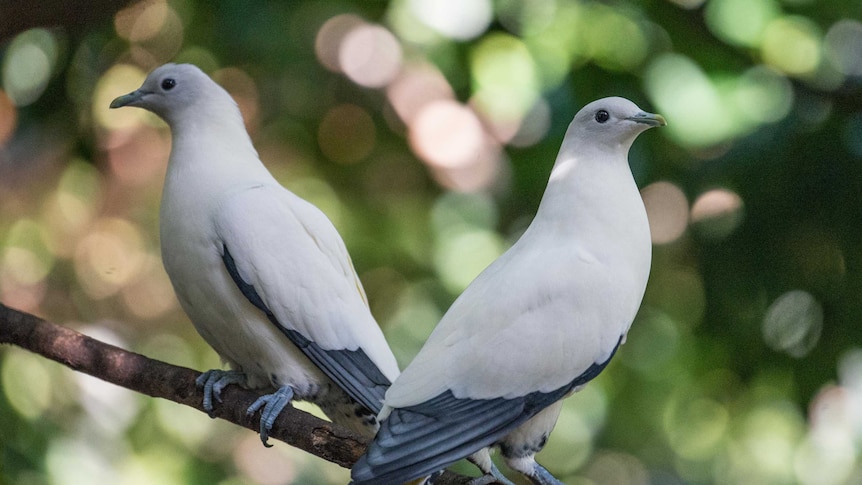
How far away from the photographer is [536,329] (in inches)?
64.6

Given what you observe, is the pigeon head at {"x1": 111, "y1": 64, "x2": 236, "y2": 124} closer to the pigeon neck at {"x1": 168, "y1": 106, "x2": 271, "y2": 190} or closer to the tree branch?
the pigeon neck at {"x1": 168, "y1": 106, "x2": 271, "y2": 190}

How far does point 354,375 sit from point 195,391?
427 mm

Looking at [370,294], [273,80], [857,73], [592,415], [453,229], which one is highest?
[857,73]

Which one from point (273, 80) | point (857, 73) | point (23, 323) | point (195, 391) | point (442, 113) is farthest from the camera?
point (273, 80)

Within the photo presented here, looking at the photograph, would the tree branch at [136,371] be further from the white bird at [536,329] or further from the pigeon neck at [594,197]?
the pigeon neck at [594,197]

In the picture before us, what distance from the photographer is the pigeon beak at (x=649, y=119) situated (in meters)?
1.68

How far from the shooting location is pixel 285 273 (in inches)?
82.3

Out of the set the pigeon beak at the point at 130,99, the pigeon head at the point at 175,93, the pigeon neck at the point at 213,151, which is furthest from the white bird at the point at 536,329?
the pigeon beak at the point at 130,99

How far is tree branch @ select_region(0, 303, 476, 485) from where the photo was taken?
1.98 m

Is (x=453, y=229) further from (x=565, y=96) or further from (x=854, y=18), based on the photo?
(x=854, y=18)

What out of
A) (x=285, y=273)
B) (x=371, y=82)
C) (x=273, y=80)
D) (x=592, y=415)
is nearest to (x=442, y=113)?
(x=371, y=82)

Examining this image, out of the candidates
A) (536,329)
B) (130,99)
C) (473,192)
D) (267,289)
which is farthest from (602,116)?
(473,192)

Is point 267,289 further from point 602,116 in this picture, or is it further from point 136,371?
point 602,116

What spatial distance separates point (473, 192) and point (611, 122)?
6.89ft
